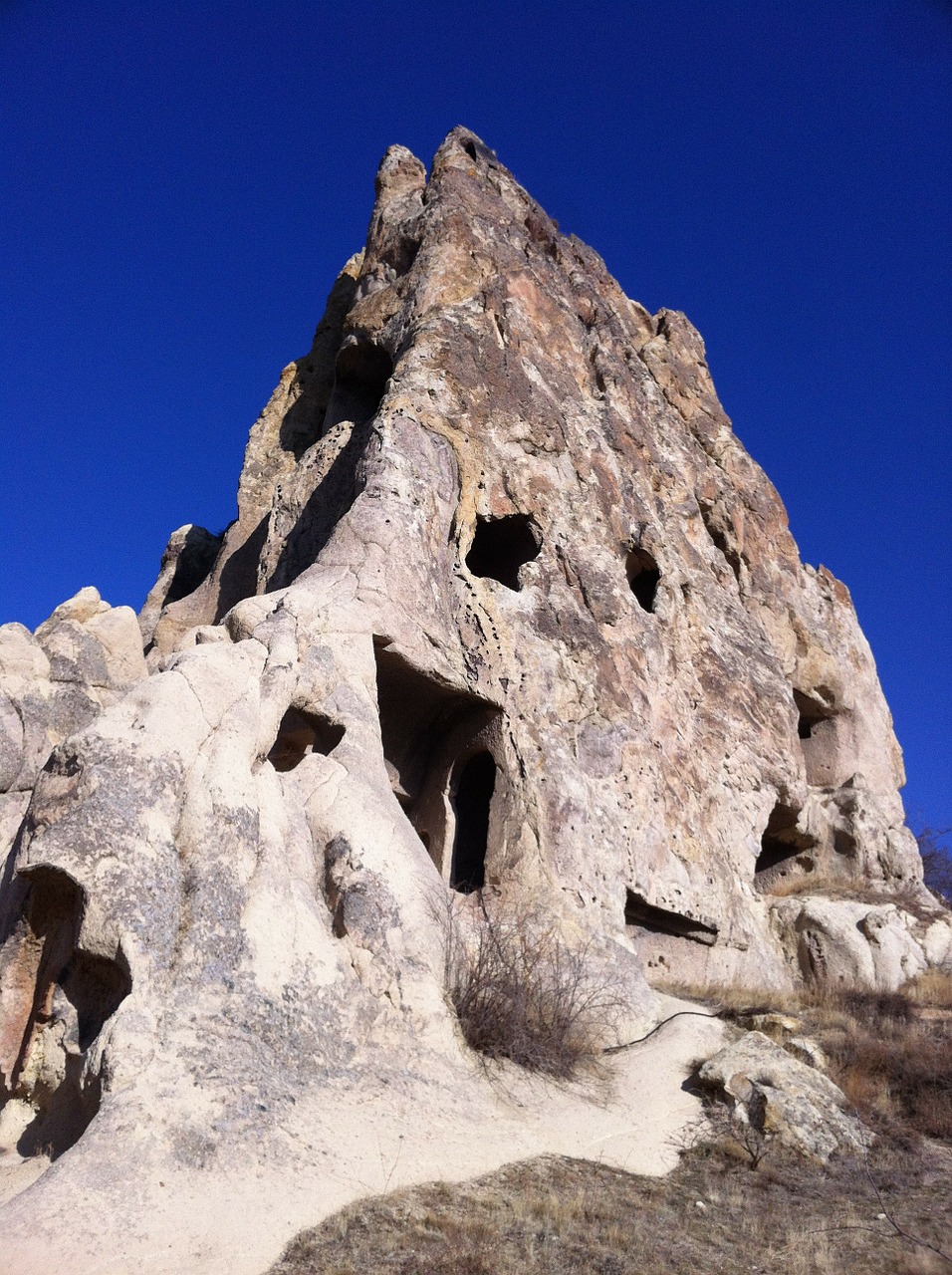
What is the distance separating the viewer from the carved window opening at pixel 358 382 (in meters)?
12.5

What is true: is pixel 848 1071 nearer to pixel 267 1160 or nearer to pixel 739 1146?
pixel 739 1146

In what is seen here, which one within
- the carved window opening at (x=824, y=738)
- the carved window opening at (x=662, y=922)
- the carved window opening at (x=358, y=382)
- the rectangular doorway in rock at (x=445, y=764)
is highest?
the carved window opening at (x=358, y=382)

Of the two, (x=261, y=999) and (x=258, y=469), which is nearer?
(x=261, y=999)

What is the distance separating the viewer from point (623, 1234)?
391cm

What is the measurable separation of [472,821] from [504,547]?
134 inches

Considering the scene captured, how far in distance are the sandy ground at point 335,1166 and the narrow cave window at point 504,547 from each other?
212 inches

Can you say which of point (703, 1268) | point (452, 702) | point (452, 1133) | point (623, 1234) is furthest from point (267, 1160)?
point (452, 702)

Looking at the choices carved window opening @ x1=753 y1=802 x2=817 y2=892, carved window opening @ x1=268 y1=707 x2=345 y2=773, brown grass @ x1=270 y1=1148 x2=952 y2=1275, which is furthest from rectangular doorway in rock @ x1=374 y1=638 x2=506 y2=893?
carved window opening @ x1=753 y1=802 x2=817 y2=892

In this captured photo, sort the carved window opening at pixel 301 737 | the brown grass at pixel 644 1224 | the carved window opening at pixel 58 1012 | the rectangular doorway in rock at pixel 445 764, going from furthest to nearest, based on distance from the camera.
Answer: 1. the rectangular doorway in rock at pixel 445 764
2. the carved window opening at pixel 301 737
3. the carved window opening at pixel 58 1012
4. the brown grass at pixel 644 1224

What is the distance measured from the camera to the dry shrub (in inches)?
215

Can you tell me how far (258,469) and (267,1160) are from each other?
11.2m

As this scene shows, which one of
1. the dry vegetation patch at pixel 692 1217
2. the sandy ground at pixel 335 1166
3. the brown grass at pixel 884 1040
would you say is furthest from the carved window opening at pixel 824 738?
the sandy ground at pixel 335 1166

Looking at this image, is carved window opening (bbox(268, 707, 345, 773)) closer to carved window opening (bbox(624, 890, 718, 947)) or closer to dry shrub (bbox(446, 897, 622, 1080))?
dry shrub (bbox(446, 897, 622, 1080))

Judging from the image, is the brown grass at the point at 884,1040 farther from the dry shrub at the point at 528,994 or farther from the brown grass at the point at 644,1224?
the dry shrub at the point at 528,994
